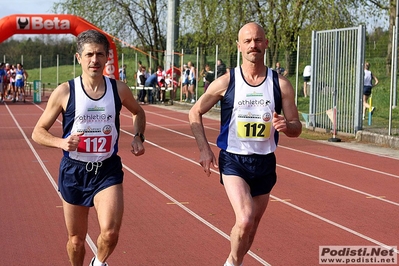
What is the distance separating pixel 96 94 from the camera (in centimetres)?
548

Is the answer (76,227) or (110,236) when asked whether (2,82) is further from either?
(110,236)

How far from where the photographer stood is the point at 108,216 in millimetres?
5223

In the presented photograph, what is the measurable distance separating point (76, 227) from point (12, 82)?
30.8 m

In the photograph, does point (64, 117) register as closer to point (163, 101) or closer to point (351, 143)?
point (351, 143)

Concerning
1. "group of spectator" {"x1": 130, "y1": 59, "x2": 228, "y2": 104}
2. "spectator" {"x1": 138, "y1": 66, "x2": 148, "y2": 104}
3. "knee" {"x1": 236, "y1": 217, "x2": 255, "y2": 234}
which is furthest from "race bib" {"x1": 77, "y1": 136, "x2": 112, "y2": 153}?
"spectator" {"x1": 138, "y1": 66, "x2": 148, "y2": 104}

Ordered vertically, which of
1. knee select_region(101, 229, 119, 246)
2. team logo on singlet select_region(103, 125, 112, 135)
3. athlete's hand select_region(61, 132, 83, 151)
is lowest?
knee select_region(101, 229, 119, 246)

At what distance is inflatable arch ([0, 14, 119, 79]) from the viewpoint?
79.5 feet

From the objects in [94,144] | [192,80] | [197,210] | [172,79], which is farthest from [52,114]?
[172,79]

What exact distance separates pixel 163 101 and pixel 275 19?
8.38 m

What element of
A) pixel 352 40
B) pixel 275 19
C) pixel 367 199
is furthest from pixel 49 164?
pixel 275 19

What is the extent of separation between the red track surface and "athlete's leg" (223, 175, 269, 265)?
913 mm

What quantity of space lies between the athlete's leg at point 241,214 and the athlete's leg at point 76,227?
3.61 feet
